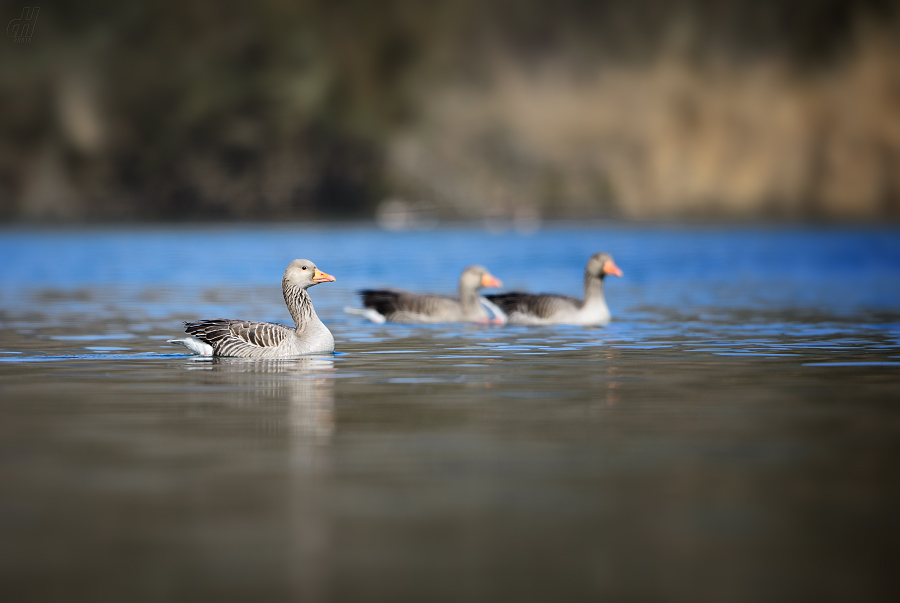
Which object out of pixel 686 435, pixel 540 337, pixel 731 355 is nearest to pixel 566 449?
pixel 686 435

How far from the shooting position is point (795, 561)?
6.36 meters

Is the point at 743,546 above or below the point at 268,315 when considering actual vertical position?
below

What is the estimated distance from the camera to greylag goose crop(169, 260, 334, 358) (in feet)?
51.4

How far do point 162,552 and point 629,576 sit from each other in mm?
2423

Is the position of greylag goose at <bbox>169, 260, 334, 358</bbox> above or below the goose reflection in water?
above

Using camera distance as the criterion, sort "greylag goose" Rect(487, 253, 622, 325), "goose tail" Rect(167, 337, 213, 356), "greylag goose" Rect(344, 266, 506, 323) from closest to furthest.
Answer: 1. "goose tail" Rect(167, 337, 213, 356)
2. "greylag goose" Rect(487, 253, 622, 325)
3. "greylag goose" Rect(344, 266, 506, 323)

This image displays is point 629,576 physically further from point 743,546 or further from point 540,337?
point 540,337

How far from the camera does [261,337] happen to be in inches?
615

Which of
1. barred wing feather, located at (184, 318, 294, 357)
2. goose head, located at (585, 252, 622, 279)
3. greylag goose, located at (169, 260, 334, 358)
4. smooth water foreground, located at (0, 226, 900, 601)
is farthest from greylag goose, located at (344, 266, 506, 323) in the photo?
barred wing feather, located at (184, 318, 294, 357)

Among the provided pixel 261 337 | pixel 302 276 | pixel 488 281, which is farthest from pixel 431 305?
pixel 261 337

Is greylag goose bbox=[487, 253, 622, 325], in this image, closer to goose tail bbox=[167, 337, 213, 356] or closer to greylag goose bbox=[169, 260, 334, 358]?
greylag goose bbox=[169, 260, 334, 358]

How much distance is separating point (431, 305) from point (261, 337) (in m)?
6.75

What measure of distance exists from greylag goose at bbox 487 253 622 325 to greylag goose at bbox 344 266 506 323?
1.67ft

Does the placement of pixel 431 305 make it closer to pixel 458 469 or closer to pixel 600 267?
pixel 600 267
